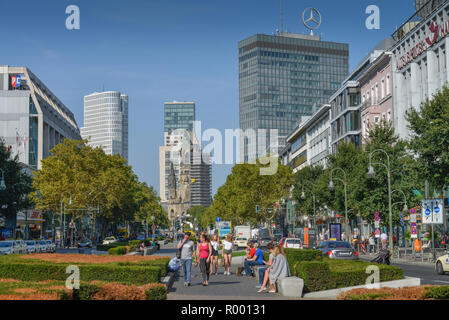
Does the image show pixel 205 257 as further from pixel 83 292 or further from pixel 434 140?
pixel 434 140

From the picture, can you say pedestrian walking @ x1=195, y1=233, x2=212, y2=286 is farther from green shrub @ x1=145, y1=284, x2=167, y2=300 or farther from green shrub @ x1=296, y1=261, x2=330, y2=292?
green shrub @ x1=145, y1=284, x2=167, y2=300

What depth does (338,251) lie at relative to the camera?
4047cm

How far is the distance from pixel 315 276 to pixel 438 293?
22.7ft

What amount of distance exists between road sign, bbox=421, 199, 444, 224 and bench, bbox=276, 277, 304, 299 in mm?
25084

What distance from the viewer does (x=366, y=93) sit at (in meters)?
89.9

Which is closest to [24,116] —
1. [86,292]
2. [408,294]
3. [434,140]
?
[434,140]

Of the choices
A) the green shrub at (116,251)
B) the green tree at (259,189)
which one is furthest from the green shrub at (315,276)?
the green tree at (259,189)

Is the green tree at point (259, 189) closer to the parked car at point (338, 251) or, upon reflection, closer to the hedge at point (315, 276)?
the parked car at point (338, 251)

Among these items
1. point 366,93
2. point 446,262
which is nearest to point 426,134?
point 446,262

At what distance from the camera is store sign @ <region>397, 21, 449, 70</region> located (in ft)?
195

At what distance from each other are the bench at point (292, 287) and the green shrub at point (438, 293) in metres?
6.35

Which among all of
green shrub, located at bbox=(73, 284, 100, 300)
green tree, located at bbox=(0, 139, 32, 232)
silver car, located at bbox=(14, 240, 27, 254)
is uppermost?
green tree, located at bbox=(0, 139, 32, 232)

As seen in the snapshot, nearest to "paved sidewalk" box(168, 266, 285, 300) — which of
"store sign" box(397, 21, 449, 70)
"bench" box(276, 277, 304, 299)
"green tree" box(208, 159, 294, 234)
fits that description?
"bench" box(276, 277, 304, 299)
